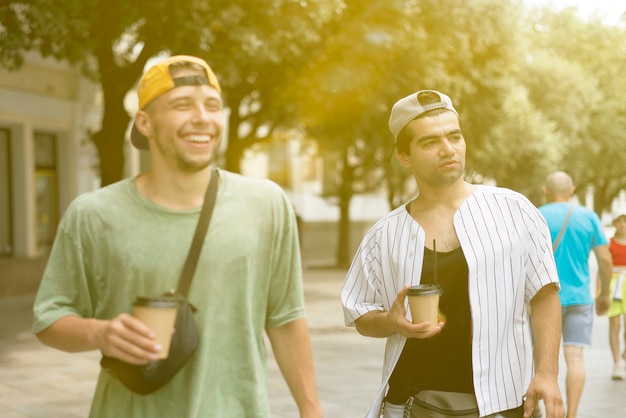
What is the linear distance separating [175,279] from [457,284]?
1303 mm

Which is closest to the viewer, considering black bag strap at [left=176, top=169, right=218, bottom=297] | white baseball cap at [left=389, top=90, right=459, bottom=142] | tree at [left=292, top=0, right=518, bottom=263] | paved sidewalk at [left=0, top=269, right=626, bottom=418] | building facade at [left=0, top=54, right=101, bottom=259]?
black bag strap at [left=176, top=169, right=218, bottom=297]

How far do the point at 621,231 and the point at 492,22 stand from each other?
14.3m

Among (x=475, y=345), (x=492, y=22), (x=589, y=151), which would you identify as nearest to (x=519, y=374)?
(x=475, y=345)

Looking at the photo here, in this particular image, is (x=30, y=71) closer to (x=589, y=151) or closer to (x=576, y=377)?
(x=576, y=377)

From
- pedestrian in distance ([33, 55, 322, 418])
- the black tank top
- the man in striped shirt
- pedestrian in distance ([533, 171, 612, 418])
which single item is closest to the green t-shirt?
pedestrian in distance ([33, 55, 322, 418])

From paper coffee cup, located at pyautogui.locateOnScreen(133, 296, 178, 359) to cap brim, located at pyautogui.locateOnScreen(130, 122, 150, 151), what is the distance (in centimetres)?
58

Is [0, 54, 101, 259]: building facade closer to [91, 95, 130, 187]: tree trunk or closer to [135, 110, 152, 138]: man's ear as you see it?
[91, 95, 130, 187]: tree trunk

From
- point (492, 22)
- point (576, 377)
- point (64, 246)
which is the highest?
point (492, 22)

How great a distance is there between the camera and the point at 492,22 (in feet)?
79.6

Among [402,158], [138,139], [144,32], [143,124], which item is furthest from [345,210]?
[143,124]

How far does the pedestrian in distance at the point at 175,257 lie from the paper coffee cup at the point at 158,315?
9.4 inches

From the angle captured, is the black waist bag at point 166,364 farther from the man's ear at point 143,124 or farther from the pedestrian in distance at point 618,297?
the pedestrian in distance at point 618,297

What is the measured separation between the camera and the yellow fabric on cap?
260cm

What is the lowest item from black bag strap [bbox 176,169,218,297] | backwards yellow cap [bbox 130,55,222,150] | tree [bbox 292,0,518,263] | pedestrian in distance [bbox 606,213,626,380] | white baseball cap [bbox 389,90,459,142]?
pedestrian in distance [bbox 606,213,626,380]
